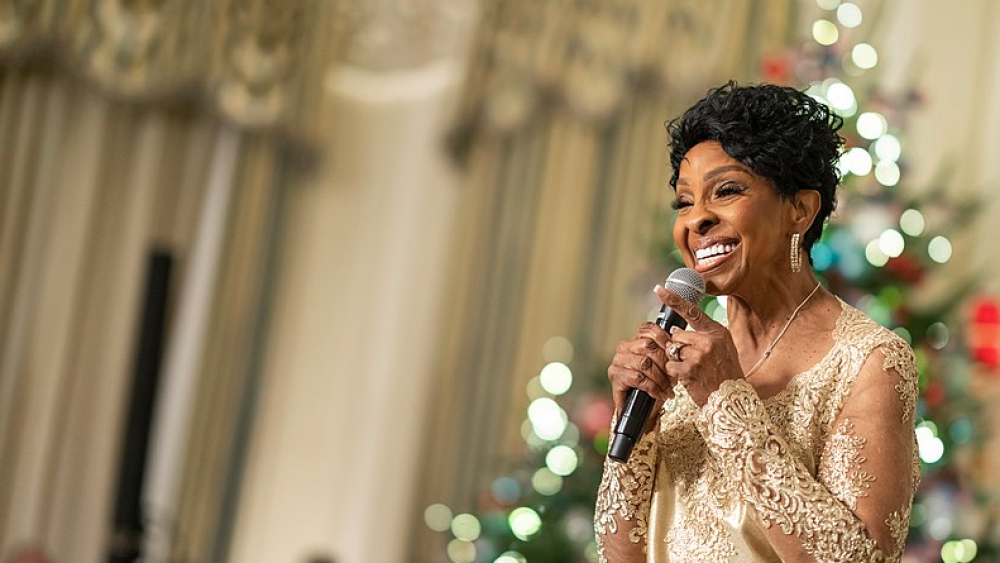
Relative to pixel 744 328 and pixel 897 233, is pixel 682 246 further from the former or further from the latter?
pixel 897 233

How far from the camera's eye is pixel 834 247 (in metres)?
4.92

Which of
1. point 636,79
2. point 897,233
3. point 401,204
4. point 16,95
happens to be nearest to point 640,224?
point 636,79

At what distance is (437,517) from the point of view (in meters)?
7.40

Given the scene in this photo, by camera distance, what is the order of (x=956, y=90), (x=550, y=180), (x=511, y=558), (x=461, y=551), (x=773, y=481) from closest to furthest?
1. (x=773, y=481)
2. (x=511, y=558)
3. (x=461, y=551)
4. (x=956, y=90)
5. (x=550, y=180)

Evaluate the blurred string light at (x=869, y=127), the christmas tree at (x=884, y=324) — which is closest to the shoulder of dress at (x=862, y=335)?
the christmas tree at (x=884, y=324)

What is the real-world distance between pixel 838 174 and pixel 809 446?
47 centimetres

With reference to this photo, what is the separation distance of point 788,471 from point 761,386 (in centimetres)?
25

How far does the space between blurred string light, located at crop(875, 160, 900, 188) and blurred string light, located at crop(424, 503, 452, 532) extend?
10.9ft

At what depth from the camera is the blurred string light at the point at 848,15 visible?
217 inches

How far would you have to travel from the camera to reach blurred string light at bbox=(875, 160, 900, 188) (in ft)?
16.9

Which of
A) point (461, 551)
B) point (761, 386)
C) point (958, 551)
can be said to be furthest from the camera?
point (461, 551)

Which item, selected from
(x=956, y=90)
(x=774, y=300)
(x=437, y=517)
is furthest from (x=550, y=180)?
(x=774, y=300)

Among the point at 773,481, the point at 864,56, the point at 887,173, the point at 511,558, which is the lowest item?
the point at 511,558

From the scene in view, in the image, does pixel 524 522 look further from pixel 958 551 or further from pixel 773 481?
pixel 773 481
